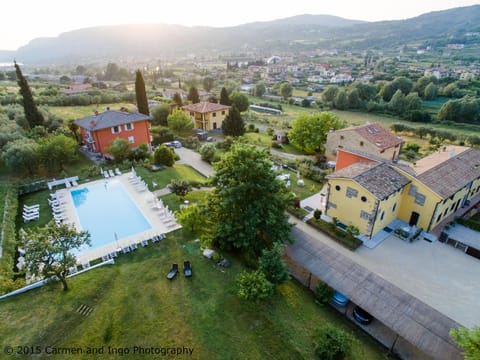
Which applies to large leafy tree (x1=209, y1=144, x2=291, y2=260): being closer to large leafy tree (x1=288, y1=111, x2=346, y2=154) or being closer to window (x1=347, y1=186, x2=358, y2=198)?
window (x1=347, y1=186, x2=358, y2=198)

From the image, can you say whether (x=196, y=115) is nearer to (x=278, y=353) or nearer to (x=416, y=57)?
(x=278, y=353)

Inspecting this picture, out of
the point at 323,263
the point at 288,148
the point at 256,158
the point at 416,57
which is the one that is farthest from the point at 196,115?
the point at 416,57

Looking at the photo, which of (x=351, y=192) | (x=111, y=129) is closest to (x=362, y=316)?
(x=351, y=192)

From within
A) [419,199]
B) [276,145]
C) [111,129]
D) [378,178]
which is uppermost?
[378,178]

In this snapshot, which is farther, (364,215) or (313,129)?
(313,129)

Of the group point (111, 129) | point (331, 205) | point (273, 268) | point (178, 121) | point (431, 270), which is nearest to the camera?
point (273, 268)

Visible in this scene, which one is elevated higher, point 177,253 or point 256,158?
point 256,158

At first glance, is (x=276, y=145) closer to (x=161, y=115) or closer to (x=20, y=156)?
(x=161, y=115)
